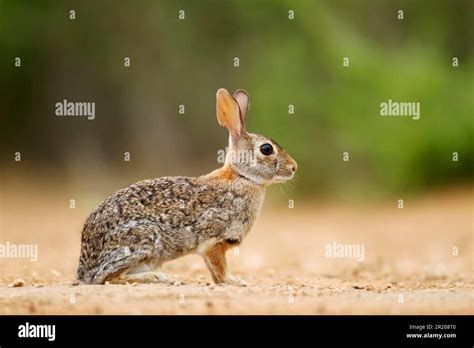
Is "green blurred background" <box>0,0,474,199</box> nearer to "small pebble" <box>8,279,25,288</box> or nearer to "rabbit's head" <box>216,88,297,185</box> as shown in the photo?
"rabbit's head" <box>216,88,297,185</box>

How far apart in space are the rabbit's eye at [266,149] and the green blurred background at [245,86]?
9.81 meters

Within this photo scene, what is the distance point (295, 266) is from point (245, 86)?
914 cm

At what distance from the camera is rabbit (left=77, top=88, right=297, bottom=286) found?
7957mm

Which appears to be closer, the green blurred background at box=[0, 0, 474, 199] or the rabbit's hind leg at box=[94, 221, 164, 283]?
the rabbit's hind leg at box=[94, 221, 164, 283]

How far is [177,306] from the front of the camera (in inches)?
273

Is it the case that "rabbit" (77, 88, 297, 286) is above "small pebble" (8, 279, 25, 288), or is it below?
above

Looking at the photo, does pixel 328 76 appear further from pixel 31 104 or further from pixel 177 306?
pixel 177 306

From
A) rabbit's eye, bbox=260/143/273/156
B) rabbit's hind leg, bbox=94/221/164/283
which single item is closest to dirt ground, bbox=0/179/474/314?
rabbit's hind leg, bbox=94/221/164/283

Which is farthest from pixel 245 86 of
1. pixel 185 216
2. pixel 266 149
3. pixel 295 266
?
pixel 185 216

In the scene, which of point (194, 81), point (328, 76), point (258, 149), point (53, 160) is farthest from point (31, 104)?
point (258, 149)

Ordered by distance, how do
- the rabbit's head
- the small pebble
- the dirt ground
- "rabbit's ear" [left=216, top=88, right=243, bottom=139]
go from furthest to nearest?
"rabbit's ear" [left=216, top=88, right=243, bottom=139], the rabbit's head, the small pebble, the dirt ground

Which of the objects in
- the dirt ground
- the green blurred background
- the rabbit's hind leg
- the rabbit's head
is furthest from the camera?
the green blurred background

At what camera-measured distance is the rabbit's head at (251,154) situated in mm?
8828

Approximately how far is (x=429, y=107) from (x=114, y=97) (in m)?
7.33
